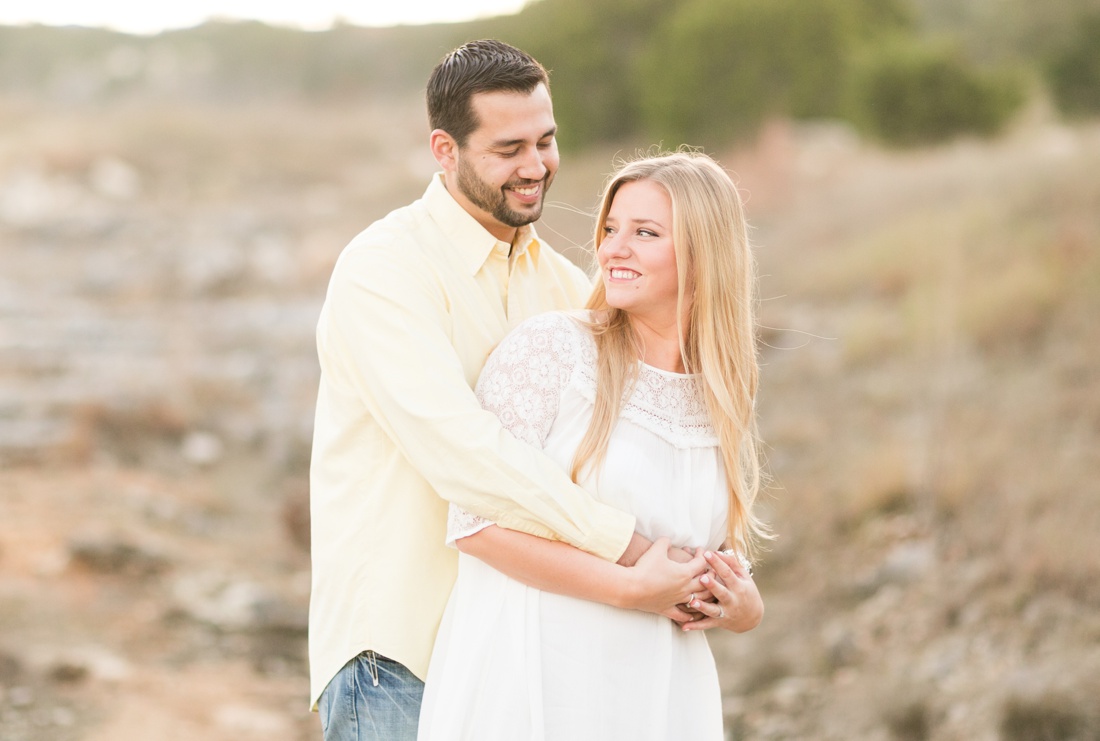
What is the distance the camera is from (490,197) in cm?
268

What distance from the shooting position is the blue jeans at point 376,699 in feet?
8.13

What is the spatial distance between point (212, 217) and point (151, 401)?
9.79m

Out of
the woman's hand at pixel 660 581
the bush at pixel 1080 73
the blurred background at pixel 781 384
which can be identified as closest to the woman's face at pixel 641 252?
the woman's hand at pixel 660 581

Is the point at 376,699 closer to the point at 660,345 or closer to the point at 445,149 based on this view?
the point at 660,345

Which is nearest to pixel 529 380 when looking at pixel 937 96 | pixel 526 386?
pixel 526 386

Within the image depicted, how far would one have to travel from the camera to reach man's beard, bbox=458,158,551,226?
8.80 feet

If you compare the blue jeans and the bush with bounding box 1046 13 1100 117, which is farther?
the bush with bounding box 1046 13 1100 117

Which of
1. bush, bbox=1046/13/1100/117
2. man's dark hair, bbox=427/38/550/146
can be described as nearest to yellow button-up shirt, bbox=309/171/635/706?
man's dark hair, bbox=427/38/550/146

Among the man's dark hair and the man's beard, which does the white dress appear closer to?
the man's beard

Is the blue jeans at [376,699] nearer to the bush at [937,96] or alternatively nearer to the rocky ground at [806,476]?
the rocky ground at [806,476]

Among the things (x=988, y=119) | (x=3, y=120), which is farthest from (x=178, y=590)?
(x=3, y=120)

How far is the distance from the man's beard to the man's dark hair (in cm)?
8

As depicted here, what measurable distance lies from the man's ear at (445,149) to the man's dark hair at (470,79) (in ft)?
0.05

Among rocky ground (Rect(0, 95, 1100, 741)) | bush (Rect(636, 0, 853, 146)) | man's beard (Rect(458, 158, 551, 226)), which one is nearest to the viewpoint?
man's beard (Rect(458, 158, 551, 226))
